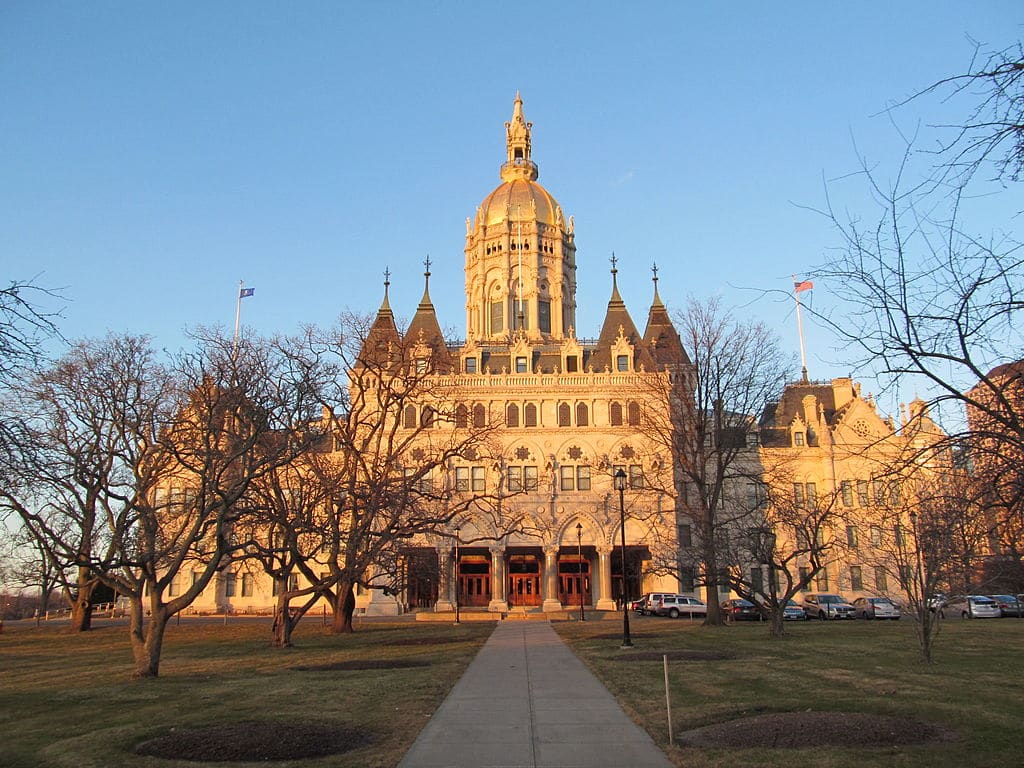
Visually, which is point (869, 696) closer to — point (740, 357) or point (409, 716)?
point (409, 716)

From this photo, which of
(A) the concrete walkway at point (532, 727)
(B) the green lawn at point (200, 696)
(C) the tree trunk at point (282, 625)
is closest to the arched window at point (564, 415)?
(B) the green lawn at point (200, 696)

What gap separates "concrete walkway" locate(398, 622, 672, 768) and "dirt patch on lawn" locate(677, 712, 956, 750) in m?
1.04

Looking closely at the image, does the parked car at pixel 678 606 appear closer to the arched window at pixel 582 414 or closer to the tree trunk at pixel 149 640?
the arched window at pixel 582 414

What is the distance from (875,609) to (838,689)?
39.9 m

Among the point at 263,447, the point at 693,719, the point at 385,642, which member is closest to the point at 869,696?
the point at 693,719

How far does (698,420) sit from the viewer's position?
42.3 m

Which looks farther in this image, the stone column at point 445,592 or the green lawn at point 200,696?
the stone column at point 445,592

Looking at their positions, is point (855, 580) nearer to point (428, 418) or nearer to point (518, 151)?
point (428, 418)

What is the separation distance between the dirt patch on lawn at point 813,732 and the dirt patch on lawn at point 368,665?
11673 mm

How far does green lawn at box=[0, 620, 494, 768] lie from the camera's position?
38.3 ft

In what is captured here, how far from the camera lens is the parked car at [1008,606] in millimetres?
52688

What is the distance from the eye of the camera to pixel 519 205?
276 ft

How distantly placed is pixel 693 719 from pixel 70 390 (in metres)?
33.2

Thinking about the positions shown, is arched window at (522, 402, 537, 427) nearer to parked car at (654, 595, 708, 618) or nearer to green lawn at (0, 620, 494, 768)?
parked car at (654, 595, 708, 618)
